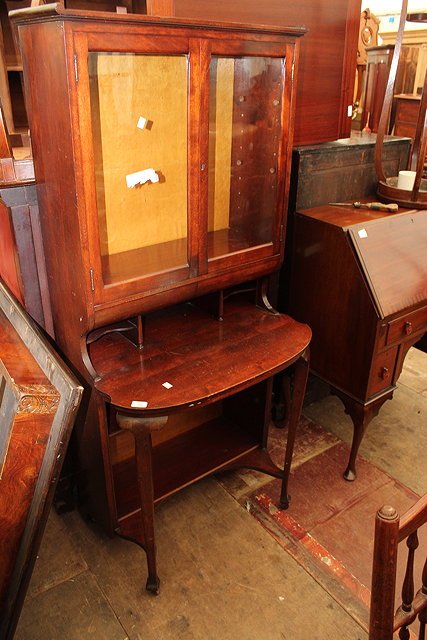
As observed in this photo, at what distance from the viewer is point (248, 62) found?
1.75 meters

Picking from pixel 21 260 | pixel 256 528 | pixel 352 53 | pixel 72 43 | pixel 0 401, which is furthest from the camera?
pixel 352 53

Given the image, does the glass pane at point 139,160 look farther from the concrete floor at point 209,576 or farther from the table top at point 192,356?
the concrete floor at point 209,576

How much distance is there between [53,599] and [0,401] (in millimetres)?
812

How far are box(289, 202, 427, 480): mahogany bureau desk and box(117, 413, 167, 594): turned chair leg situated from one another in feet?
3.29

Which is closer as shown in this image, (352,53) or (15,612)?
(15,612)

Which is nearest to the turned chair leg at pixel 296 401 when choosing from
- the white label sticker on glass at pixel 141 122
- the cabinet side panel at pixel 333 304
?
the cabinet side panel at pixel 333 304

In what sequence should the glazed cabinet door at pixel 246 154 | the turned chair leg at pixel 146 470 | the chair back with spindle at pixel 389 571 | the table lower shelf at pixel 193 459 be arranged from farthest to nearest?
the table lower shelf at pixel 193 459 → the glazed cabinet door at pixel 246 154 → the turned chair leg at pixel 146 470 → the chair back with spindle at pixel 389 571

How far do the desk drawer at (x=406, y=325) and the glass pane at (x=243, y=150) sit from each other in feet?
2.07

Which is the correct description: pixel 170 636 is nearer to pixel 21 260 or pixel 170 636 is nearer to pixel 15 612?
pixel 15 612

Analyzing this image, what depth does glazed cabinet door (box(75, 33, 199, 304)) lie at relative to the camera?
55.6 inches

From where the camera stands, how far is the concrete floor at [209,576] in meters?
1.76

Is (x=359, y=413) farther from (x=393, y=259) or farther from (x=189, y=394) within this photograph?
(x=189, y=394)

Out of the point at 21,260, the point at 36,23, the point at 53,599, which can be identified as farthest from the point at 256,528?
the point at 36,23

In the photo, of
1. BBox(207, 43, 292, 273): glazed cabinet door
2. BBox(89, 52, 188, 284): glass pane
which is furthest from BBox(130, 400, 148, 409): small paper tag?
BBox(207, 43, 292, 273): glazed cabinet door
